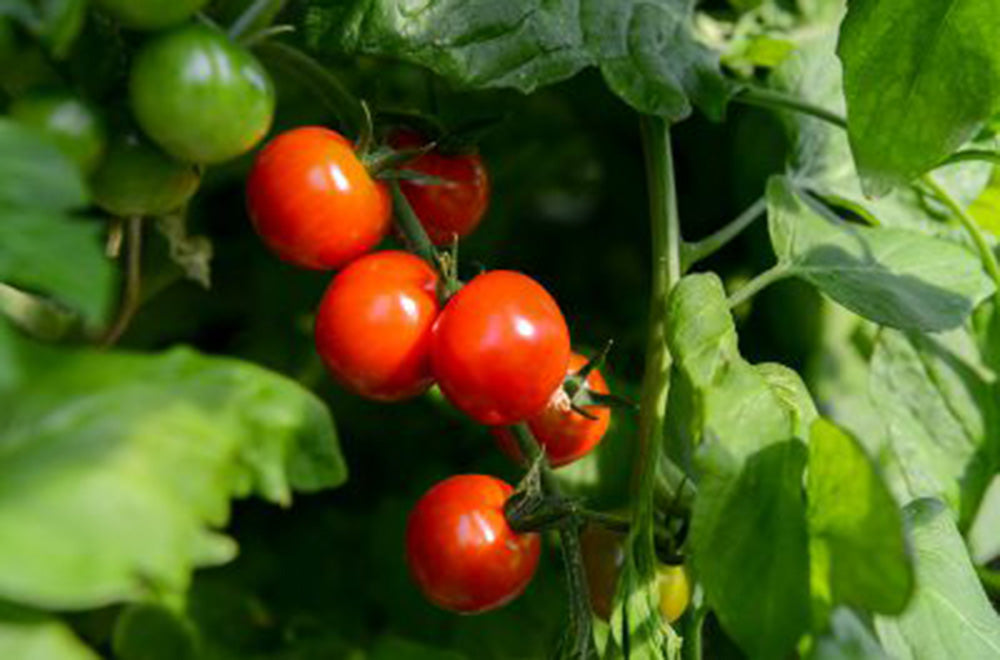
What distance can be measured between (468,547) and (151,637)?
15 centimetres

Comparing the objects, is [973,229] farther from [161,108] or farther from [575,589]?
[161,108]

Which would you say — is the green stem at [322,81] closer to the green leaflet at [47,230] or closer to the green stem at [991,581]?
the green leaflet at [47,230]

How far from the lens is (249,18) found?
605 mm

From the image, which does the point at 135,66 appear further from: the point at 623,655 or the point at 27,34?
the point at 623,655

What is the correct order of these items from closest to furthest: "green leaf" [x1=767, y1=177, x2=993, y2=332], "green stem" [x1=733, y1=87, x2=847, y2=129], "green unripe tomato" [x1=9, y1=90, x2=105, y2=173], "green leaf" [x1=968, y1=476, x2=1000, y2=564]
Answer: "green unripe tomato" [x1=9, y1=90, x2=105, y2=173] < "green leaf" [x1=767, y1=177, x2=993, y2=332] < "green stem" [x1=733, y1=87, x2=847, y2=129] < "green leaf" [x1=968, y1=476, x2=1000, y2=564]

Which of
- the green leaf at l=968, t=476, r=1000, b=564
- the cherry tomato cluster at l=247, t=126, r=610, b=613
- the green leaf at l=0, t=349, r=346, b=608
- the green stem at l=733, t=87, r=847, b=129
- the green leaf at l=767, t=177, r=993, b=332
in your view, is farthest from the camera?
the green leaf at l=968, t=476, r=1000, b=564

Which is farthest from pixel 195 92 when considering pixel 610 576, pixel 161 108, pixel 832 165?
pixel 832 165

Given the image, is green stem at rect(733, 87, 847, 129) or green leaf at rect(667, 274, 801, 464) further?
green stem at rect(733, 87, 847, 129)

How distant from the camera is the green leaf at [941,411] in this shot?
895mm

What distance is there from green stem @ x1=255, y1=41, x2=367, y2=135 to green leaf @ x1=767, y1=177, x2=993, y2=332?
0.79 ft

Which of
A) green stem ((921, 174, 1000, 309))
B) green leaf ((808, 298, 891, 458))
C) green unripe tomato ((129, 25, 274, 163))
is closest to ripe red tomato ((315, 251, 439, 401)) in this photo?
green unripe tomato ((129, 25, 274, 163))

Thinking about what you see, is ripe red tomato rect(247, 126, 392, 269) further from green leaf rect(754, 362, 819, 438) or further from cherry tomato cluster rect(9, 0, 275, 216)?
green leaf rect(754, 362, 819, 438)

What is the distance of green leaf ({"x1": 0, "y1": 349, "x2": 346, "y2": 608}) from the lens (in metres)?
0.41

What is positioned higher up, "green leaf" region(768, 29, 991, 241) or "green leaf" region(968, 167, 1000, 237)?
"green leaf" region(768, 29, 991, 241)
